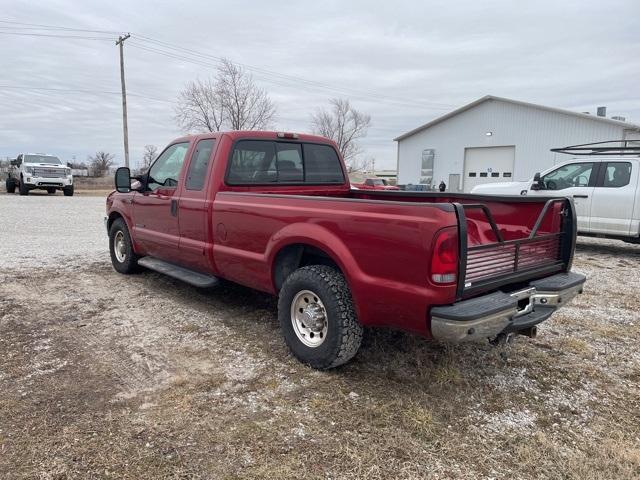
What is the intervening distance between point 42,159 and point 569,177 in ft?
76.3

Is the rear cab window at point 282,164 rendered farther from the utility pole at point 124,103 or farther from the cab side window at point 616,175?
the utility pole at point 124,103

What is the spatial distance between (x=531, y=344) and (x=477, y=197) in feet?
4.58

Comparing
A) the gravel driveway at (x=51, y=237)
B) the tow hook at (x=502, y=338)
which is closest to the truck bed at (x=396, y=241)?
Result: the tow hook at (x=502, y=338)

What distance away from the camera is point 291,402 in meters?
3.14

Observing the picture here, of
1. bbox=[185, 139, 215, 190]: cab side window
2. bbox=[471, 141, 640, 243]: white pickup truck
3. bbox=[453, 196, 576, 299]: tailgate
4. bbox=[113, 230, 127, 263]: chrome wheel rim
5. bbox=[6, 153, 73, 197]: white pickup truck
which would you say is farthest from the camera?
bbox=[6, 153, 73, 197]: white pickup truck

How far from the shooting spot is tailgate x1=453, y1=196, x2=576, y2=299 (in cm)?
308

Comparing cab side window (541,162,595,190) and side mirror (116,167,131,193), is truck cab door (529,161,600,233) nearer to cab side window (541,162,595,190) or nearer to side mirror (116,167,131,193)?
cab side window (541,162,595,190)

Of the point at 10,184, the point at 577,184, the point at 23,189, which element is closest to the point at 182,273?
the point at 577,184

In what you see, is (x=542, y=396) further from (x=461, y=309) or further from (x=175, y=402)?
(x=175, y=402)

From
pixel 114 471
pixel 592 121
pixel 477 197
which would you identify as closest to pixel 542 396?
pixel 477 197

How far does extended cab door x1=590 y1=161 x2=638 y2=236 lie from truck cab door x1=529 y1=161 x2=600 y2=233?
110mm

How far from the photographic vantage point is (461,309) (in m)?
2.85

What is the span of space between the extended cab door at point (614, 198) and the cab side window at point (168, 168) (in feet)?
24.6

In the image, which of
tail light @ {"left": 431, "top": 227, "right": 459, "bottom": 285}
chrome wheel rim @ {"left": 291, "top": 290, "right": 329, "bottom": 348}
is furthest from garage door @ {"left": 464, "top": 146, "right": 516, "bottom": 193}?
tail light @ {"left": 431, "top": 227, "right": 459, "bottom": 285}
